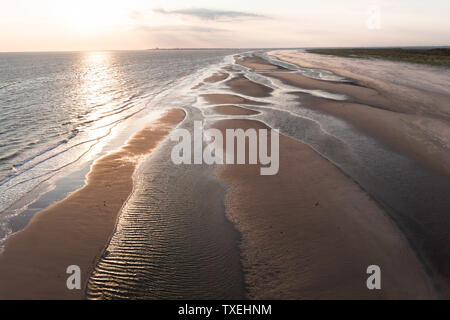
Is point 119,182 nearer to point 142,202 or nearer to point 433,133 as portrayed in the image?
point 142,202

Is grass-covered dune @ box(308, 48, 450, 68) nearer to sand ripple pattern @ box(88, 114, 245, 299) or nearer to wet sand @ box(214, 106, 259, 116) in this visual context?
wet sand @ box(214, 106, 259, 116)

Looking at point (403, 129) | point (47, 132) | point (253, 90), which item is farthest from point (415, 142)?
point (47, 132)

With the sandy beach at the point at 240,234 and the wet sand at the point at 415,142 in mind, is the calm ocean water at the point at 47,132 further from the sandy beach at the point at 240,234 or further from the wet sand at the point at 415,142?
the wet sand at the point at 415,142

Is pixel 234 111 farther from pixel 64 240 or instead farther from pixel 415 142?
pixel 64 240

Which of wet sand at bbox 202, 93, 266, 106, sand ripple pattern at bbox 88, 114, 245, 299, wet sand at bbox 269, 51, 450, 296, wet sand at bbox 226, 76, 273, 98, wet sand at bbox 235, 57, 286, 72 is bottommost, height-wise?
sand ripple pattern at bbox 88, 114, 245, 299

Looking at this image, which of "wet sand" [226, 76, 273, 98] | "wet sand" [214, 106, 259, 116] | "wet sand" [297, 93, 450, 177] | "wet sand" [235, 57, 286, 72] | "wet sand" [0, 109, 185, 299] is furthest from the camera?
"wet sand" [235, 57, 286, 72]

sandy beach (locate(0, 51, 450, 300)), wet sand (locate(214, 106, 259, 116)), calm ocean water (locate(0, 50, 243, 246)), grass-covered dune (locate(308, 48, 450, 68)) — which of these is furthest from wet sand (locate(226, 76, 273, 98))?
grass-covered dune (locate(308, 48, 450, 68))
